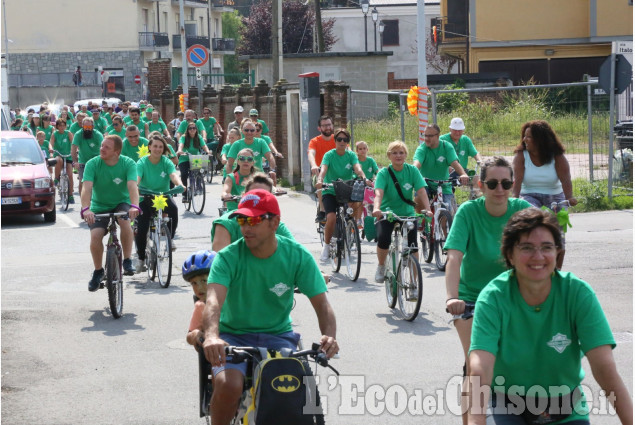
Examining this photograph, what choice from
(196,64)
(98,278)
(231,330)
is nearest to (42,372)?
(98,278)

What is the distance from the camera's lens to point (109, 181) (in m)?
11.8

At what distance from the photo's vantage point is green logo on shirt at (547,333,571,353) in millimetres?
4449

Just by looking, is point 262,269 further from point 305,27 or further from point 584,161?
point 305,27

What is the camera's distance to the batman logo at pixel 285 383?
5.13 meters

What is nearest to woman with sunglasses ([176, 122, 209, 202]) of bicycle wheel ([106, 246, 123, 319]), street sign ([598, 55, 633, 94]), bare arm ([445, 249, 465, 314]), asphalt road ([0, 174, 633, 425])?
asphalt road ([0, 174, 633, 425])

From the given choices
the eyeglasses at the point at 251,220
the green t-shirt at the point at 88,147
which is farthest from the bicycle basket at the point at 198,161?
the eyeglasses at the point at 251,220

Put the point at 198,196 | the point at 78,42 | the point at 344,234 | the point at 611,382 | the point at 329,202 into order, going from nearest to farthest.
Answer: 1. the point at 611,382
2. the point at 344,234
3. the point at 329,202
4. the point at 198,196
5. the point at 78,42

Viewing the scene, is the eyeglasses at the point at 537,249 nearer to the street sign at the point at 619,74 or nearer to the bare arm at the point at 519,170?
the bare arm at the point at 519,170

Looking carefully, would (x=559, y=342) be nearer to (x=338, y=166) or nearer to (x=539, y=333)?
(x=539, y=333)

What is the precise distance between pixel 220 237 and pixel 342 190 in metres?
6.44

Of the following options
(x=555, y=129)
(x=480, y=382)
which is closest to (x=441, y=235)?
(x=555, y=129)

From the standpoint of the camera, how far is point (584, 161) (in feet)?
66.8

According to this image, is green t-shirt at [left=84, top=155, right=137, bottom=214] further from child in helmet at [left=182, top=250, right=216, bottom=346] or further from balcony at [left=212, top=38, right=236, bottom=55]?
balcony at [left=212, top=38, right=236, bottom=55]

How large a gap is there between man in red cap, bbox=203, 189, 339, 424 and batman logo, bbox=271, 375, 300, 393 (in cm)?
35
